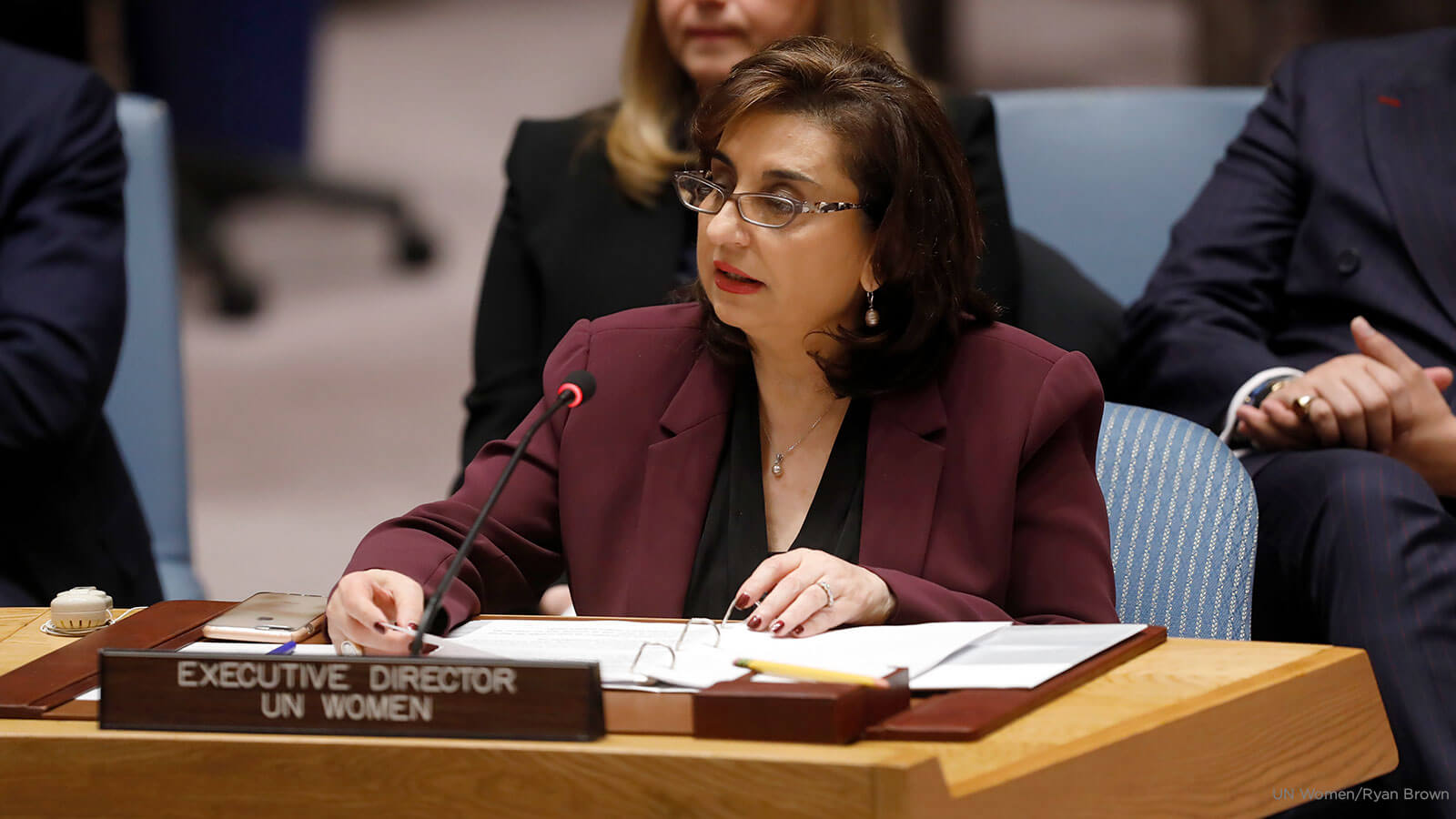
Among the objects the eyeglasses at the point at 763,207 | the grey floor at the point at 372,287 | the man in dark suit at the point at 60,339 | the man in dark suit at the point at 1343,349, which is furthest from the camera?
the grey floor at the point at 372,287

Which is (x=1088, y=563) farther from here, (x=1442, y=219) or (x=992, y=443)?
(x=1442, y=219)

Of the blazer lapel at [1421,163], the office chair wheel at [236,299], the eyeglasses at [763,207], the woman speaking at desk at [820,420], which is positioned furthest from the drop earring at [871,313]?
the office chair wheel at [236,299]

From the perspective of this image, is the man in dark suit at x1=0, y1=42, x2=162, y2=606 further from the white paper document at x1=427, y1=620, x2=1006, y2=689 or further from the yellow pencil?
the yellow pencil

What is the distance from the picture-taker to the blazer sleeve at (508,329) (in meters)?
→ 2.33

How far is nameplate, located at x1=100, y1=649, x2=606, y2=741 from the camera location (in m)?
0.98

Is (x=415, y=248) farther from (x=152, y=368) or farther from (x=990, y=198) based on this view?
(x=990, y=198)

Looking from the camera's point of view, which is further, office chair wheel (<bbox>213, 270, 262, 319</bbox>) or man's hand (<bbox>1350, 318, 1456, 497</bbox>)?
office chair wheel (<bbox>213, 270, 262, 319</bbox>)

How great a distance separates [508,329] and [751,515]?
895 millimetres

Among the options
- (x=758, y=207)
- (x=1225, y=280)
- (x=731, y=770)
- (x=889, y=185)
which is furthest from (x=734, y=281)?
(x=1225, y=280)

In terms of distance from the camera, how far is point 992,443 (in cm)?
153

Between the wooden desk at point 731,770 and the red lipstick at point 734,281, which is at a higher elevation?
the red lipstick at point 734,281

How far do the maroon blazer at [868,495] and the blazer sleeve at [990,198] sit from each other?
1.97 ft

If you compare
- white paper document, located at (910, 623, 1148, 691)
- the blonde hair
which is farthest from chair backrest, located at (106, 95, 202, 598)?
white paper document, located at (910, 623, 1148, 691)

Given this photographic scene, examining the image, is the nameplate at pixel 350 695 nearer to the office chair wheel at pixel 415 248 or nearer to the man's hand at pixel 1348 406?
the man's hand at pixel 1348 406
